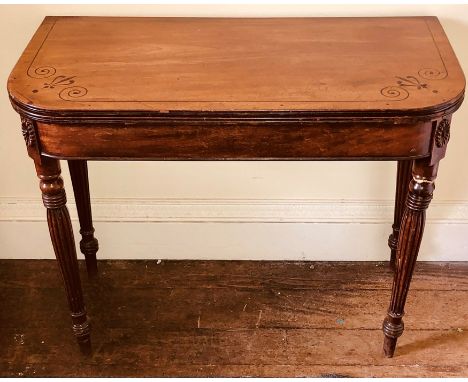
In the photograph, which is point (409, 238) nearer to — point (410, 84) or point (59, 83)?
point (410, 84)

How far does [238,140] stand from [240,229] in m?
0.81

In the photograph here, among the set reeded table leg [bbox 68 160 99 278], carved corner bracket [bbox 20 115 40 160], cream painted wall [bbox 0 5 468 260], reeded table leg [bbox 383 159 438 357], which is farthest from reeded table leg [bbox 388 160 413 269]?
carved corner bracket [bbox 20 115 40 160]

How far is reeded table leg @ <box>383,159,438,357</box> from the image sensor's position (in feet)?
5.05

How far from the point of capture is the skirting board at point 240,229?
217 cm

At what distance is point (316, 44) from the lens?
1.66m

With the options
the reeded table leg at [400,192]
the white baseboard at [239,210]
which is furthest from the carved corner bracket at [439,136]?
the white baseboard at [239,210]

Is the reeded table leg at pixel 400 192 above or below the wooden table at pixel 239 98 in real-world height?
below

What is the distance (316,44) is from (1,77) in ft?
3.06

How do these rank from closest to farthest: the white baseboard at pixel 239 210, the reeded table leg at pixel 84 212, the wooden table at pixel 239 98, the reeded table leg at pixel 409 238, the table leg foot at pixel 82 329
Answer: the wooden table at pixel 239 98 < the reeded table leg at pixel 409 238 < the table leg foot at pixel 82 329 < the reeded table leg at pixel 84 212 < the white baseboard at pixel 239 210

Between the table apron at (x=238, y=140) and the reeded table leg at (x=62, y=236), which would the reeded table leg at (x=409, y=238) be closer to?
the table apron at (x=238, y=140)

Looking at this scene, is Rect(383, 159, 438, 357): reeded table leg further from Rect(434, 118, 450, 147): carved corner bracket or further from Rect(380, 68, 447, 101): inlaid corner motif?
Rect(380, 68, 447, 101): inlaid corner motif

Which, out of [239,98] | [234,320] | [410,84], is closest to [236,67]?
[239,98]

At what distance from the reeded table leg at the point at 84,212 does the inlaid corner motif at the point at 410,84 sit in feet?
3.11

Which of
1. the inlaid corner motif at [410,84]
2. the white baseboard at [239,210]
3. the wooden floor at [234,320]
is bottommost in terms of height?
the wooden floor at [234,320]
